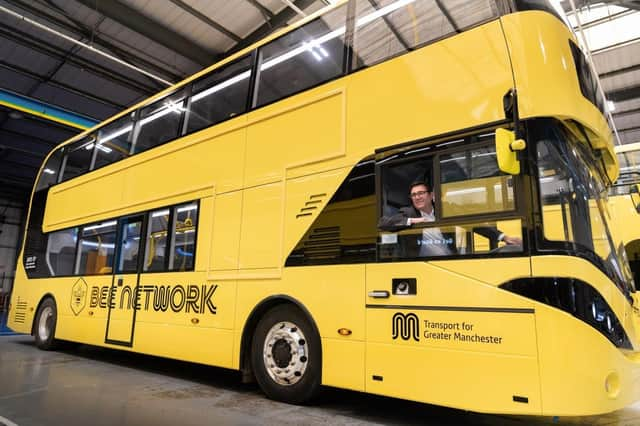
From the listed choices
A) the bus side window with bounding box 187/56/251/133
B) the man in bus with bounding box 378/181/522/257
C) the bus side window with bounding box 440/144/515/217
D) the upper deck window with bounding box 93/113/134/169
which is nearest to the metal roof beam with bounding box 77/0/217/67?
the upper deck window with bounding box 93/113/134/169

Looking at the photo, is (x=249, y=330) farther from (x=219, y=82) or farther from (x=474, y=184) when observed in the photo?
(x=219, y=82)

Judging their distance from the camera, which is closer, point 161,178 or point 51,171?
point 161,178

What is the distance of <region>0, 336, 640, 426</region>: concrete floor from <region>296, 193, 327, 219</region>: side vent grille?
1682 millimetres

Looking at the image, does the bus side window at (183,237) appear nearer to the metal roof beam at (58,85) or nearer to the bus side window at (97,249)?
the bus side window at (97,249)

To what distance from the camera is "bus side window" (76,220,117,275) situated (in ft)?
22.2

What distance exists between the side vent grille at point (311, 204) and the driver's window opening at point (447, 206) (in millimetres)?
696

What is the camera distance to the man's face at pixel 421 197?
335cm

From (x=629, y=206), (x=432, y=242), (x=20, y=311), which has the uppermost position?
(x=629, y=206)

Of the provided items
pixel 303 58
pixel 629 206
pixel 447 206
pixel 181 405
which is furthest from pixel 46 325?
pixel 629 206

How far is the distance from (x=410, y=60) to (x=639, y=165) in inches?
278

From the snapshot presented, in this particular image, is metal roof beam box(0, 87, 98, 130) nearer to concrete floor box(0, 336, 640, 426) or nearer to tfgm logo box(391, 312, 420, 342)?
concrete floor box(0, 336, 640, 426)

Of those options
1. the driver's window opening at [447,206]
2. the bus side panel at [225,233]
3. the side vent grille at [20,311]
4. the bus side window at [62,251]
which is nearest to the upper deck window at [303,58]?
the bus side panel at [225,233]

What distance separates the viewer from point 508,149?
2.77 m

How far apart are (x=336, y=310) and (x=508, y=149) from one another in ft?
6.18
